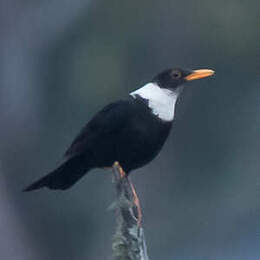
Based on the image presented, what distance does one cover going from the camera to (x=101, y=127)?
1.78m

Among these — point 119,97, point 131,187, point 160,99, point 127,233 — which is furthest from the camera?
point 119,97

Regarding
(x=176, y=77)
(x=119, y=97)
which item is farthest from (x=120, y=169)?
(x=119, y=97)

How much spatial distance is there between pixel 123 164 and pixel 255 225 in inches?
45.9

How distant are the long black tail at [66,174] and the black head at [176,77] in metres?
0.27

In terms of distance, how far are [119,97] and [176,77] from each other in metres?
0.97

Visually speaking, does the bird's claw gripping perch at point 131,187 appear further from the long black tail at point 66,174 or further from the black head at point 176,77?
the black head at point 176,77

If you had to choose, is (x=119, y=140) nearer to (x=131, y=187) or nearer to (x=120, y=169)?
(x=120, y=169)

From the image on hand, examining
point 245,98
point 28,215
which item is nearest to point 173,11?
point 245,98

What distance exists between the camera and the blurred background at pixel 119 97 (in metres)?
2.87

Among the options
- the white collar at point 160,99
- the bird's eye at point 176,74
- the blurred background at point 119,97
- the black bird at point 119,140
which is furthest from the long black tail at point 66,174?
the blurred background at point 119,97

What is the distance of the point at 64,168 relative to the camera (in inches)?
68.8

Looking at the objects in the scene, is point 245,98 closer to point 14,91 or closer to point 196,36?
point 196,36

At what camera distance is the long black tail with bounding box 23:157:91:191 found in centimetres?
173

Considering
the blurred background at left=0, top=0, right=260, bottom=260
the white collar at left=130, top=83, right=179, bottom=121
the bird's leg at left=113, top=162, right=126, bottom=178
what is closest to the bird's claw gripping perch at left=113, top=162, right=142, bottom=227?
the bird's leg at left=113, top=162, right=126, bottom=178
